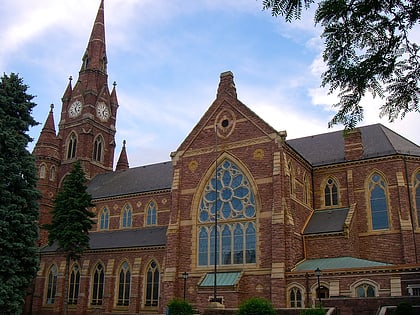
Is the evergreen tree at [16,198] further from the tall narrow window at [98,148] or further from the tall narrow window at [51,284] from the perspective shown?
the tall narrow window at [98,148]

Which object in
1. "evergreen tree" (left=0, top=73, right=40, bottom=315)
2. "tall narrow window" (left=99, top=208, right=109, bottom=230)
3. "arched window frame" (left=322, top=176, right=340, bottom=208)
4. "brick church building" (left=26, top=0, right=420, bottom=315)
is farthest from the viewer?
"tall narrow window" (left=99, top=208, right=109, bottom=230)

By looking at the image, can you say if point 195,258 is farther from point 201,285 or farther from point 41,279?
point 41,279

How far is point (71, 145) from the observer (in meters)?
A: 58.7

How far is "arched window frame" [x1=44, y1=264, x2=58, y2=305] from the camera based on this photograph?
43719 millimetres

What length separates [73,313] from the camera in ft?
135

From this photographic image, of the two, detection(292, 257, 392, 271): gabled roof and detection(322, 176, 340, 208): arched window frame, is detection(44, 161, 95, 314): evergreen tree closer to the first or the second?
detection(292, 257, 392, 271): gabled roof

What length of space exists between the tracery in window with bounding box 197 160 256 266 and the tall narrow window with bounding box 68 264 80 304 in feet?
51.9

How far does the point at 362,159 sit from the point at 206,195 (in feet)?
38.1

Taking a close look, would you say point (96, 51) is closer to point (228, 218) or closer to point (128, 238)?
point (128, 238)

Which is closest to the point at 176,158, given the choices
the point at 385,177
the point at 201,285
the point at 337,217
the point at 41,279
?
the point at 201,285

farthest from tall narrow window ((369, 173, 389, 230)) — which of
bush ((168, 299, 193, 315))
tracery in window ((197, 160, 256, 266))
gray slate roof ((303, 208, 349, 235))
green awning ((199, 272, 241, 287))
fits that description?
bush ((168, 299, 193, 315))

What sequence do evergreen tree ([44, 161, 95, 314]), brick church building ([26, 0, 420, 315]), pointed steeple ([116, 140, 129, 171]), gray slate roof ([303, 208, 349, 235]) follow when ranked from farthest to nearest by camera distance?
1. pointed steeple ([116, 140, 129, 171])
2. evergreen tree ([44, 161, 95, 314])
3. gray slate roof ([303, 208, 349, 235])
4. brick church building ([26, 0, 420, 315])

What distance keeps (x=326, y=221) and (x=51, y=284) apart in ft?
85.9

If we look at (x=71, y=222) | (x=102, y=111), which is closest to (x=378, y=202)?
(x=71, y=222)
